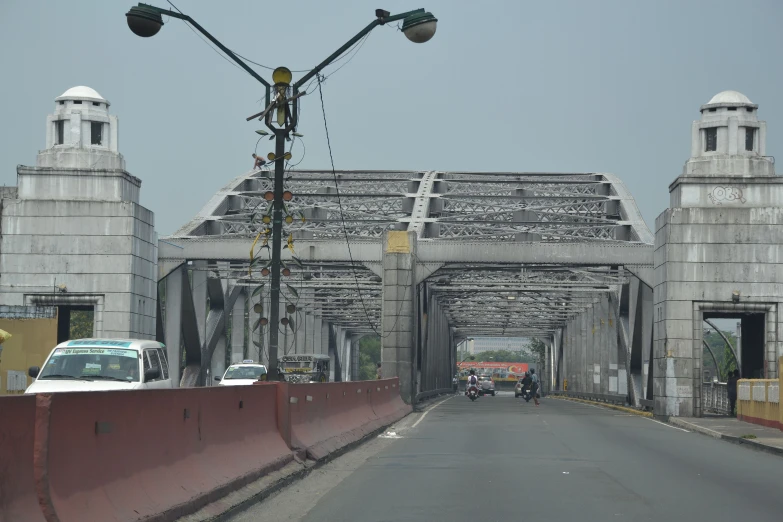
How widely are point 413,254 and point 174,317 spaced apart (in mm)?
10184

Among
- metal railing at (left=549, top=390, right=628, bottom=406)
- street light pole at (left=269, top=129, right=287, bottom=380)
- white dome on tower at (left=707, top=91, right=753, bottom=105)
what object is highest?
white dome on tower at (left=707, top=91, right=753, bottom=105)

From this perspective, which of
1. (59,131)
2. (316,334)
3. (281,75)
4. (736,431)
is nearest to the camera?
(281,75)

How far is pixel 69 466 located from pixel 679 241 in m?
29.6

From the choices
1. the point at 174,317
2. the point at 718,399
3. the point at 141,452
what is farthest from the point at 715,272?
the point at 141,452

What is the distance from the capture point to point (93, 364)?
18.5 meters

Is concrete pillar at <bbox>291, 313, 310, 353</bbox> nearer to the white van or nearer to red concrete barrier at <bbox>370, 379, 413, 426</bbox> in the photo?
red concrete barrier at <bbox>370, 379, 413, 426</bbox>

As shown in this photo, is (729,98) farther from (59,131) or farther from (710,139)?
(59,131)

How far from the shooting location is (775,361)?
1368 inches

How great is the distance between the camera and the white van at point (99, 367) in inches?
710

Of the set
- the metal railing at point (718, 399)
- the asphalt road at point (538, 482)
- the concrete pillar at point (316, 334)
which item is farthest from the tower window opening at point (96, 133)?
the concrete pillar at point (316, 334)

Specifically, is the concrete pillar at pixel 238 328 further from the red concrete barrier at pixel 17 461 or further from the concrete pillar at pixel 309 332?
the red concrete barrier at pixel 17 461

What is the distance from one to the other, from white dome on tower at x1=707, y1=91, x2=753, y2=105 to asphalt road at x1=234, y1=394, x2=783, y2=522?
57.7 ft

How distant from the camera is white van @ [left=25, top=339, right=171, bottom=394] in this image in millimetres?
18031

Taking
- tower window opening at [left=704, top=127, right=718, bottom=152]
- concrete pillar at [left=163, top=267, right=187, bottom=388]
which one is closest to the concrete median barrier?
tower window opening at [left=704, top=127, right=718, bottom=152]
